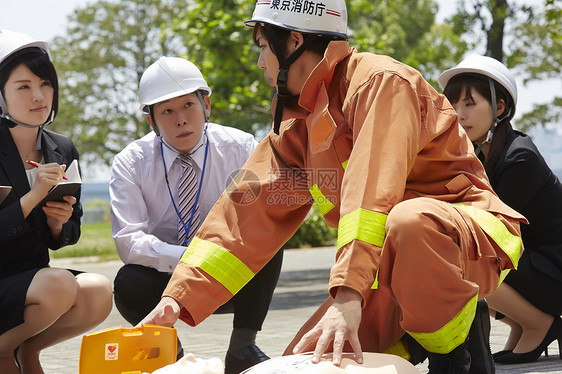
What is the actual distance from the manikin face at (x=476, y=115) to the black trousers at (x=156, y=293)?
1.27 meters

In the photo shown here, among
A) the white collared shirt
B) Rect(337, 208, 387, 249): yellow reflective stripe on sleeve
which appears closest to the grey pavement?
the white collared shirt

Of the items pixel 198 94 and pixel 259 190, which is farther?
pixel 198 94

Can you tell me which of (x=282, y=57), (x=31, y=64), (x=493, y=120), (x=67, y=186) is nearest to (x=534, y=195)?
(x=493, y=120)

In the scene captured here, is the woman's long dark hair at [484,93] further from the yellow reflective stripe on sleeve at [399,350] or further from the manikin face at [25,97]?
the manikin face at [25,97]

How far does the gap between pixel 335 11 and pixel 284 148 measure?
2.02ft

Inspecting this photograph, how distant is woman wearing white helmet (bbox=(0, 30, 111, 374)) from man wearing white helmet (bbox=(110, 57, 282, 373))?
32 cm

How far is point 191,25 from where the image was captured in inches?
569

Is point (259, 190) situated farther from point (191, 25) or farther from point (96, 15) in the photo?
point (96, 15)

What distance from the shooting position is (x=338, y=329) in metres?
2.39

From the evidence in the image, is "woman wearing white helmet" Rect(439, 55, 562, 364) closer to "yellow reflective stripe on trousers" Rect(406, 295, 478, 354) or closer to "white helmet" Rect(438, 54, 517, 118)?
"white helmet" Rect(438, 54, 517, 118)

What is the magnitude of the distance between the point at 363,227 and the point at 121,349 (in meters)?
0.98

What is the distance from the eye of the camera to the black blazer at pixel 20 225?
11.8ft

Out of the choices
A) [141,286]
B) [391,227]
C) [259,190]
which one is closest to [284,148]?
[259,190]

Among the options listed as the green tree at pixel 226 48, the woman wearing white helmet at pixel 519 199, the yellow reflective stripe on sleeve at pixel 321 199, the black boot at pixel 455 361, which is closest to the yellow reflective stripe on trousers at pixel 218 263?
the yellow reflective stripe on sleeve at pixel 321 199
